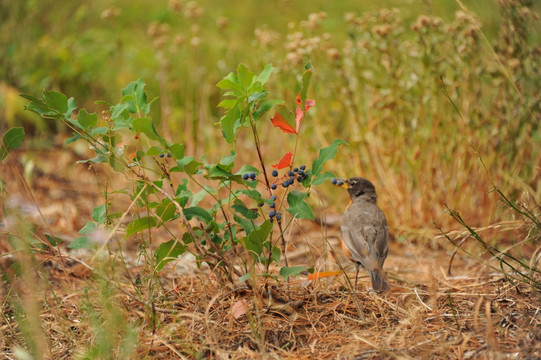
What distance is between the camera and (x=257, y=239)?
2281mm

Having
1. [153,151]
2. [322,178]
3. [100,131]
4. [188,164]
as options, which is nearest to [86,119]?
[100,131]

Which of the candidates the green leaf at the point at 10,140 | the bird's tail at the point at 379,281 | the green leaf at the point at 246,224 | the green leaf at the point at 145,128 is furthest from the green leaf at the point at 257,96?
the bird's tail at the point at 379,281

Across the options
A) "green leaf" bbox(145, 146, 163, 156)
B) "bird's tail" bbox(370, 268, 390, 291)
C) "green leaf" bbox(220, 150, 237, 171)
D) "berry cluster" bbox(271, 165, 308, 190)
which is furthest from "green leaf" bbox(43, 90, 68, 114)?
"bird's tail" bbox(370, 268, 390, 291)

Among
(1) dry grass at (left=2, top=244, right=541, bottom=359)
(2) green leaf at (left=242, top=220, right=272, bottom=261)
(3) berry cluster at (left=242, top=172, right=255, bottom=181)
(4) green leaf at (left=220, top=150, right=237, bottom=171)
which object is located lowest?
(1) dry grass at (left=2, top=244, right=541, bottom=359)

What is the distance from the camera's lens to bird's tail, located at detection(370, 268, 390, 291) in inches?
104

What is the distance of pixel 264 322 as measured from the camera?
7.54 ft

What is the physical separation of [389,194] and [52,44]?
4.33 meters

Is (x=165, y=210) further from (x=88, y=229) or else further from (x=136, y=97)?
(x=136, y=97)

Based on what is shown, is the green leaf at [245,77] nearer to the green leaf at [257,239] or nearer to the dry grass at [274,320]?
the green leaf at [257,239]

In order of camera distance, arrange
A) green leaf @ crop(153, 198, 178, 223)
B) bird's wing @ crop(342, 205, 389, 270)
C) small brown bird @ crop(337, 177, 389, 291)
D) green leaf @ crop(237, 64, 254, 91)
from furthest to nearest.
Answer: bird's wing @ crop(342, 205, 389, 270) < small brown bird @ crop(337, 177, 389, 291) < green leaf @ crop(153, 198, 178, 223) < green leaf @ crop(237, 64, 254, 91)

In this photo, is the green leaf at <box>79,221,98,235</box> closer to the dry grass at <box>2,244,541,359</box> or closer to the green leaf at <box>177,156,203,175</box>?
the dry grass at <box>2,244,541,359</box>

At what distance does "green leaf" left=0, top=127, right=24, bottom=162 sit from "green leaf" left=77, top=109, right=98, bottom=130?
0.30m

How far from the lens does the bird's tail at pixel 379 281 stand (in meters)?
2.63

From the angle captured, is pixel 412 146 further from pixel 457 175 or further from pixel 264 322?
pixel 264 322
